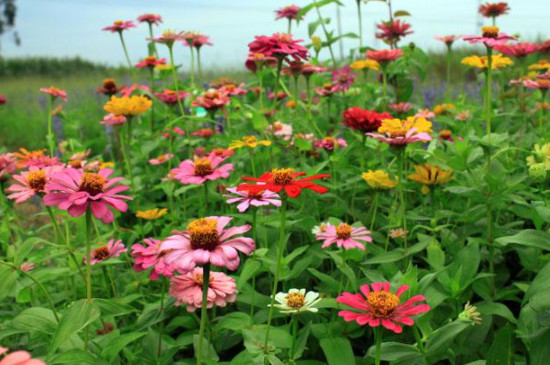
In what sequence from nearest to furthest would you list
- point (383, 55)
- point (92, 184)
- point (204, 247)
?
1. point (204, 247)
2. point (92, 184)
3. point (383, 55)

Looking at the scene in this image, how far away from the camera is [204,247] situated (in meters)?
0.82

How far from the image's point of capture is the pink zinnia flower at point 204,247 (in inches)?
30.7

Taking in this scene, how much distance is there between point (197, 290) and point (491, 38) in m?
0.89

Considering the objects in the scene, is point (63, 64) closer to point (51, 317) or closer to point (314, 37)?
point (314, 37)

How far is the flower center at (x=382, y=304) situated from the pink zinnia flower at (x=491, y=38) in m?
0.73

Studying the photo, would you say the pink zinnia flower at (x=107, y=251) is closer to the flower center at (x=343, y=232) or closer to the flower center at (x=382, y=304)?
the flower center at (x=343, y=232)

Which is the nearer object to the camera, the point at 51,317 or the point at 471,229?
the point at 51,317

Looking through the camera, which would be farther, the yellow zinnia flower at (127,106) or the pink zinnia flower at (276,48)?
the yellow zinnia flower at (127,106)

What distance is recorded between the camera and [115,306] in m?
0.98

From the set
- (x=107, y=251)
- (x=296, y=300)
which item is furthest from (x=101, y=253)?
(x=296, y=300)

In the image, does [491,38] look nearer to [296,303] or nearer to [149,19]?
[296,303]

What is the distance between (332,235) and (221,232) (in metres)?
0.39

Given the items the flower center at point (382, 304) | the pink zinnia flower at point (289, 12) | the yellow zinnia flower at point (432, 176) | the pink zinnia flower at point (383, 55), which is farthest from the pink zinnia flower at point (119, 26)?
the flower center at point (382, 304)

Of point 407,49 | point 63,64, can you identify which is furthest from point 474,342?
point 63,64
